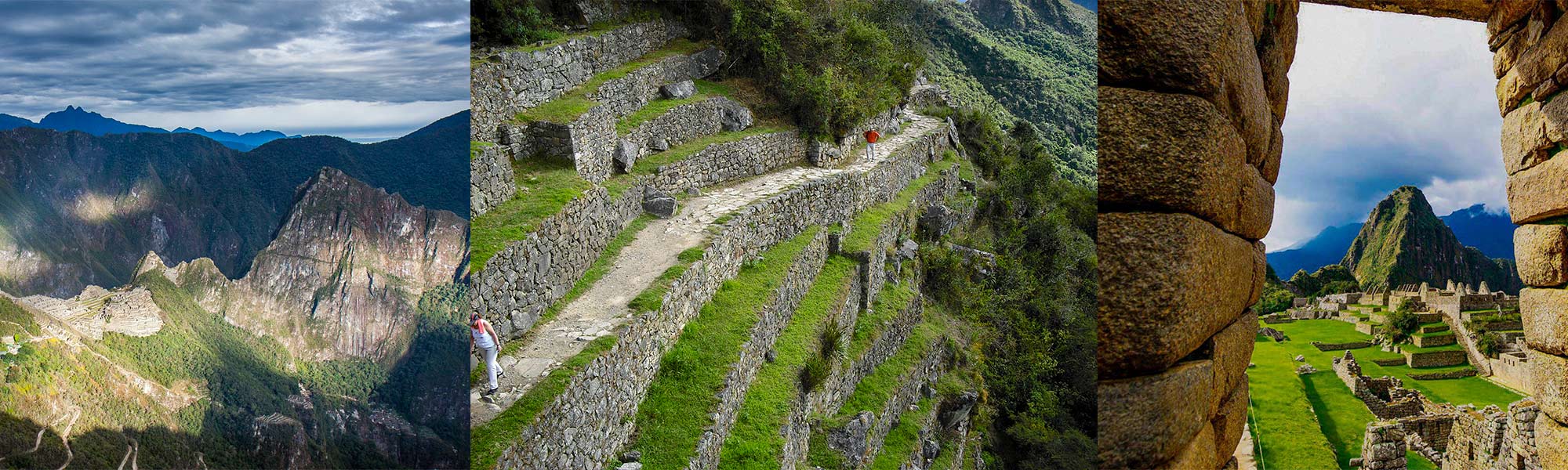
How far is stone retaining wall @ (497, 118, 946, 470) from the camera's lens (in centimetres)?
682

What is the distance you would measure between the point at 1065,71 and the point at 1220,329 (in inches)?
1578

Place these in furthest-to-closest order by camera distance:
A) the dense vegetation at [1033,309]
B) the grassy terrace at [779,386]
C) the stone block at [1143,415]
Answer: the dense vegetation at [1033,309], the grassy terrace at [779,386], the stone block at [1143,415]

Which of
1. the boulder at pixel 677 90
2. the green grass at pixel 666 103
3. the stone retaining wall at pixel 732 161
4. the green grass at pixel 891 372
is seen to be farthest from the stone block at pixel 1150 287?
the boulder at pixel 677 90

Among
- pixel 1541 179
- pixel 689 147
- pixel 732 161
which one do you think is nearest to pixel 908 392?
pixel 732 161

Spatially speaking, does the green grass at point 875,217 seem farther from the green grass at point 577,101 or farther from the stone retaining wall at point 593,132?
the green grass at point 577,101

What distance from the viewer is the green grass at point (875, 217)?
15211 millimetres

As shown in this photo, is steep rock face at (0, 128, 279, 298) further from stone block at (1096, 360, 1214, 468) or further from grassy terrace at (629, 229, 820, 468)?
stone block at (1096, 360, 1214, 468)

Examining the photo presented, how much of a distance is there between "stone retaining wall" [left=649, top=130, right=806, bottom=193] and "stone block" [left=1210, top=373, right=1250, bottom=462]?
1011cm

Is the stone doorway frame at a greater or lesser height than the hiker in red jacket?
A: lesser

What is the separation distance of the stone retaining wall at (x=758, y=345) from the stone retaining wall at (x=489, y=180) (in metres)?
3.40

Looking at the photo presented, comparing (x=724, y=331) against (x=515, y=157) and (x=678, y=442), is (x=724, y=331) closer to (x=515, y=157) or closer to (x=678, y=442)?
(x=678, y=442)

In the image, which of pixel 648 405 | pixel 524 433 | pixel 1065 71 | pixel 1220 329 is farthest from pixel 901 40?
pixel 1220 329

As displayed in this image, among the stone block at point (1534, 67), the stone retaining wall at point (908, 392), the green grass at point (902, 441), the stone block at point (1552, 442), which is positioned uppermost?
the stone block at point (1534, 67)

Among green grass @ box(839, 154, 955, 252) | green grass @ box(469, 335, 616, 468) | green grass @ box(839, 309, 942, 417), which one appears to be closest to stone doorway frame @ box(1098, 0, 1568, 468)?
green grass @ box(469, 335, 616, 468)
